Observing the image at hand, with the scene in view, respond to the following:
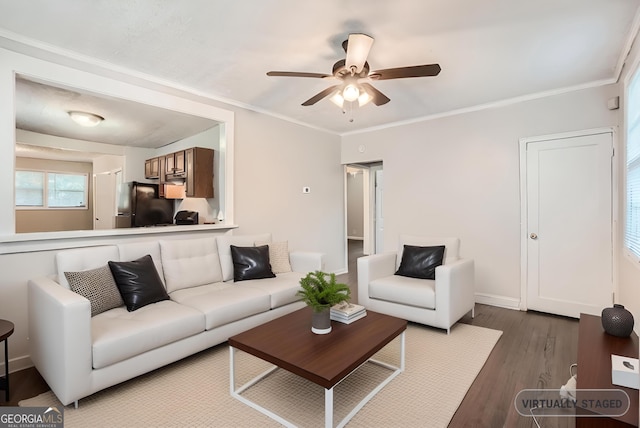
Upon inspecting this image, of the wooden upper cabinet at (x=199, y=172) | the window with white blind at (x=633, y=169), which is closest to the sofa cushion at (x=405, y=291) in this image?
the window with white blind at (x=633, y=169)

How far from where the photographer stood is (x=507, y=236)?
12.4 feet

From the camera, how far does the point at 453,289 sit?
2.92 meters

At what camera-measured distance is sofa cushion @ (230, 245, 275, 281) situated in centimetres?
322

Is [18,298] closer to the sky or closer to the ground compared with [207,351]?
closer to the sky

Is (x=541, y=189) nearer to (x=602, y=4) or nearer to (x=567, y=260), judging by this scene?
(x=567, y=260)

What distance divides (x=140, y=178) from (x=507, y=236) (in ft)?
20.9

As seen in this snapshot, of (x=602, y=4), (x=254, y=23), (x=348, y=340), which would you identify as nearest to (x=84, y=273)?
(x=348, y=340)

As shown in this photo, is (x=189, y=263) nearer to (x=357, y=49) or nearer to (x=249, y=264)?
(x=249, y=264)

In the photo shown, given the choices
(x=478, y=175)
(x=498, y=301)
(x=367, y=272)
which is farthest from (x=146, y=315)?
(x=478, y=175)

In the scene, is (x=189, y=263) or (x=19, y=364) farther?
(x=189, y=263)

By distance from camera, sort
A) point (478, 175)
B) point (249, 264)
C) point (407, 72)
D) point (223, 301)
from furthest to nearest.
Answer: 1. point (478, 175)
2. point (249, 264)
3. point (223, 301)
4. point (407, 72)

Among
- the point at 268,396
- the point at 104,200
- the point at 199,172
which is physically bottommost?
the point at 268,396

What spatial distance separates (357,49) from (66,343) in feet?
8.25

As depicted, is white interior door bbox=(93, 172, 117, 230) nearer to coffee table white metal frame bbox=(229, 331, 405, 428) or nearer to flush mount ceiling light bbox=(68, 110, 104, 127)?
flush mount ceiling light bbox=(68, 110, 104, 127)
